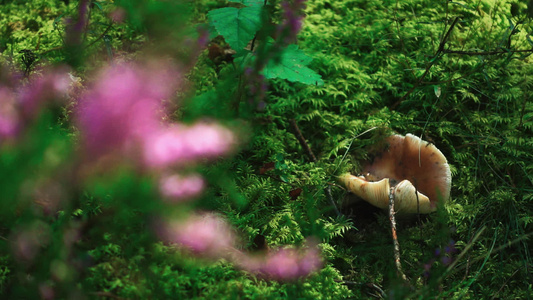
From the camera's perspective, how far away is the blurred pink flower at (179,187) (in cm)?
95

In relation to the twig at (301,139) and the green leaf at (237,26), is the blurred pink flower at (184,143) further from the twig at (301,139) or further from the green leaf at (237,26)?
the twig at (301,139)

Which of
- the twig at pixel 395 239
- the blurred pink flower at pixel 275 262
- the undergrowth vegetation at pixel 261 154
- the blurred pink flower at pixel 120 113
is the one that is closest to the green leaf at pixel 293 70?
the undergrowth vegetation at pixel 261 154

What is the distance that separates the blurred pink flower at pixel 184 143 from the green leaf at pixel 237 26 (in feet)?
2.75

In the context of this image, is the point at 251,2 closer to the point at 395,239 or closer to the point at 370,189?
the point at 370,189

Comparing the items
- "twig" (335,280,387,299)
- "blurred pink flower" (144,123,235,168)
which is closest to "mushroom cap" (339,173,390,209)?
"twig" (335,280,387,299)

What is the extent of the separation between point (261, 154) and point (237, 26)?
0.63 m

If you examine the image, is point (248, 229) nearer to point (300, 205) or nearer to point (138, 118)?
point (300, 205)

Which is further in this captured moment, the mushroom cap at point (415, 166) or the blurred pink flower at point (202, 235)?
the mushroom cap at point (415, 166)

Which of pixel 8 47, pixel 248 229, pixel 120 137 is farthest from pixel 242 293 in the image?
pixel 8 47

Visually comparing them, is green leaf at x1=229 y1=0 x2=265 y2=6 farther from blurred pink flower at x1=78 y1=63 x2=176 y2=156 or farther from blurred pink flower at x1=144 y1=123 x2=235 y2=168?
blurred pink flower at x1=78 y1=63 x2=176 y2=156

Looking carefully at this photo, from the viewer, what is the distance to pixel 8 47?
2316 mm

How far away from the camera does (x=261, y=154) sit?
2.09 meters

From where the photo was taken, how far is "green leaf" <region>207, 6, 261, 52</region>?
1.76m

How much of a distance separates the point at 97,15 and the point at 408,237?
2166 millimetres
